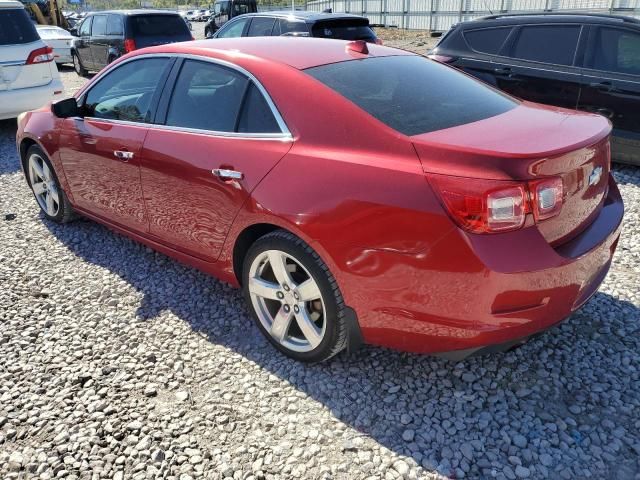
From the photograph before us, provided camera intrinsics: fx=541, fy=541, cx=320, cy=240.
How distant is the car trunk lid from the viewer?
2.13 meters

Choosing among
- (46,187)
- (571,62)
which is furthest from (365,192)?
(571,62)

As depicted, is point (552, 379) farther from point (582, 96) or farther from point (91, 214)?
point (582, 96)

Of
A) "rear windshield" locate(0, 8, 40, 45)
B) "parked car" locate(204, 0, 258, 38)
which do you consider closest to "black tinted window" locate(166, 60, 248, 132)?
"rear windshield" locate(0, 8, 40, 45)

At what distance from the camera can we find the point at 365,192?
2.30 m

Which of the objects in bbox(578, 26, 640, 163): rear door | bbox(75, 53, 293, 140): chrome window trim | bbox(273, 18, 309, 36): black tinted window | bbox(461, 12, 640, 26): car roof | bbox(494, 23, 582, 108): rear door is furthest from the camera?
bbox(273, 18, 309, 36): black tinted window

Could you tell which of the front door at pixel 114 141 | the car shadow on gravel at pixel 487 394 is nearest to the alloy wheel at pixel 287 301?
the car shadow on gravel at pixel 487 394

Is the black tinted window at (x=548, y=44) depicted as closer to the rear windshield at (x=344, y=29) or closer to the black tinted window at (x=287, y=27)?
the rear windshield at (x=344, y=29)

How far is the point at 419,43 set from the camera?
2161cm

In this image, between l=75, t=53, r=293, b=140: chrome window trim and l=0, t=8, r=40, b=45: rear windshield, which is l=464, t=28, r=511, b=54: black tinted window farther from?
l=0, t=8, r=40, b=45: rear windshield

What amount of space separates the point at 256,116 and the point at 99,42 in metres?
11.3

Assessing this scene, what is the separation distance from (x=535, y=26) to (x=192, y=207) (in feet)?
16.0

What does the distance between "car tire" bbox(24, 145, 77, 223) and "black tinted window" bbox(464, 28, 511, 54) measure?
497 centimetres

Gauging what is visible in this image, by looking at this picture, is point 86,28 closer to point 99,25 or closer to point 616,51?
point 99,25

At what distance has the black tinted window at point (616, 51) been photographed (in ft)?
18.1
